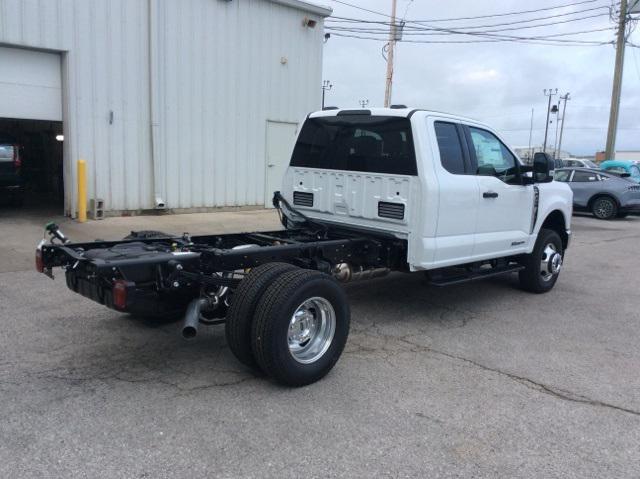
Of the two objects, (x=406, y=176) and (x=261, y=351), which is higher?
(x=406, y=176)

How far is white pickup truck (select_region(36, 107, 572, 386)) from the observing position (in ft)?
13.5

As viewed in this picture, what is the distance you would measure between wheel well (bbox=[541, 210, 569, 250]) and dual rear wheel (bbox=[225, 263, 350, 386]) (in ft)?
14.1

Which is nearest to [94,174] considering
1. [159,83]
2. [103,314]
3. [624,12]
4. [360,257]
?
[159,83]

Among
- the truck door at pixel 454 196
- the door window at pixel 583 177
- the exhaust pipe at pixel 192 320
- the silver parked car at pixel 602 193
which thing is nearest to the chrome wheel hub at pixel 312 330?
the exhaust pipe at pixel 192 320

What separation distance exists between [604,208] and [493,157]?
1410 cm

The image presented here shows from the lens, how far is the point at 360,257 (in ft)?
18.9

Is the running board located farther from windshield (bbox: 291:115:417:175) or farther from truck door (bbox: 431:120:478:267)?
windshield (bbox: 291:115:417:175)

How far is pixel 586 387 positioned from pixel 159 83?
10.8 meters

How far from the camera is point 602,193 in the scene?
1859 centimetres

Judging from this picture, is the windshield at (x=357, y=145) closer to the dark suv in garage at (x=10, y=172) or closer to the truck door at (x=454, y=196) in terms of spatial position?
the truck door at (x=454, y=196)

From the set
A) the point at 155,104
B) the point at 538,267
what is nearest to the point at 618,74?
the point at 155,104

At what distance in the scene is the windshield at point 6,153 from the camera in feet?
41.8

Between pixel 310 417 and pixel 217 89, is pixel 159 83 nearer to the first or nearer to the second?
pixel 217 89

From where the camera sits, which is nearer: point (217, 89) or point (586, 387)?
point (586, 387)
